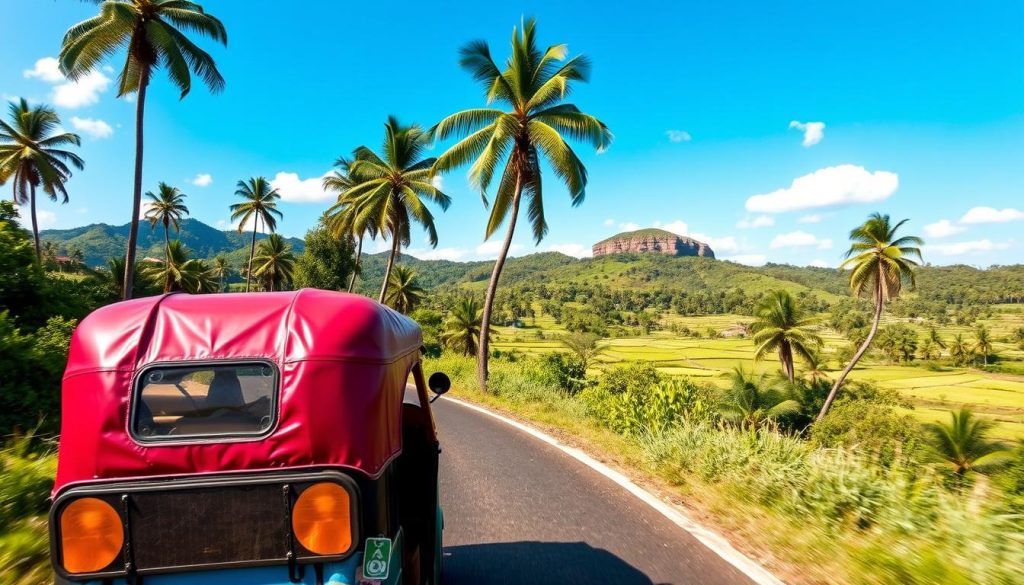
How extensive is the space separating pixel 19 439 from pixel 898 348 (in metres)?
111

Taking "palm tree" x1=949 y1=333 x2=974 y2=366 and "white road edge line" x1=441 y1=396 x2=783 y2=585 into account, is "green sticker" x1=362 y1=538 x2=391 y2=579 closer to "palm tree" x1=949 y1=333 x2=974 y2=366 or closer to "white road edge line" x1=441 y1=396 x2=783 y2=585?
"white road edge line" x1=441 y1=396 x2=783 y2=585

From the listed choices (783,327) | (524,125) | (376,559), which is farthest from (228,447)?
(783,327)

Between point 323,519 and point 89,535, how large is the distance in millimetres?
909

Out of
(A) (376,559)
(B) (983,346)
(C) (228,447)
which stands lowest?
(B) (983,346)

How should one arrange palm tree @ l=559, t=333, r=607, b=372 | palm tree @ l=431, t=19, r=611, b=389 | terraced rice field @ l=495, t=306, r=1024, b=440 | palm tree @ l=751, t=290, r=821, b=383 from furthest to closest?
1. terraced rice field @ l=495, t=306, r=1024, b=440
2. palm tree @ l=559, t=333, r=607, b=372
3. palm tree @ l=751, t=290, r=821, b=383
4. palm tree @ l=431, t=19, r=611, b=389

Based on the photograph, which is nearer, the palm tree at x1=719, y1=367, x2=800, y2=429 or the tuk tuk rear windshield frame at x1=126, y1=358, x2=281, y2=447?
the tuk tuk rear windshield frame at x1=126, y1=358, x2=281, y2=447

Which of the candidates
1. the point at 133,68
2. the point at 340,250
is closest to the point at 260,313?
the point at 133,68

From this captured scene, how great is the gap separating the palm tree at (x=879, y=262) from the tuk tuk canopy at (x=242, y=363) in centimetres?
3369

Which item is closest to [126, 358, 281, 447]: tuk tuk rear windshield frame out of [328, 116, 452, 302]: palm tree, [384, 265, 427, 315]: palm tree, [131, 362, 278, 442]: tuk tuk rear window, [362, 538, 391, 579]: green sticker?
[131, 362, 278, 442]: tuk tuk rear window

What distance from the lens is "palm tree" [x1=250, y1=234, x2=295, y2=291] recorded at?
5294cm

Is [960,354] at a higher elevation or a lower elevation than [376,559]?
lower

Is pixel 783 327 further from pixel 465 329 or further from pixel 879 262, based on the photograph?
pixel 465 329

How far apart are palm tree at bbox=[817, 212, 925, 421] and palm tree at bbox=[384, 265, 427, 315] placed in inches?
1302

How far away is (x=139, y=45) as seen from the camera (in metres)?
17.6
